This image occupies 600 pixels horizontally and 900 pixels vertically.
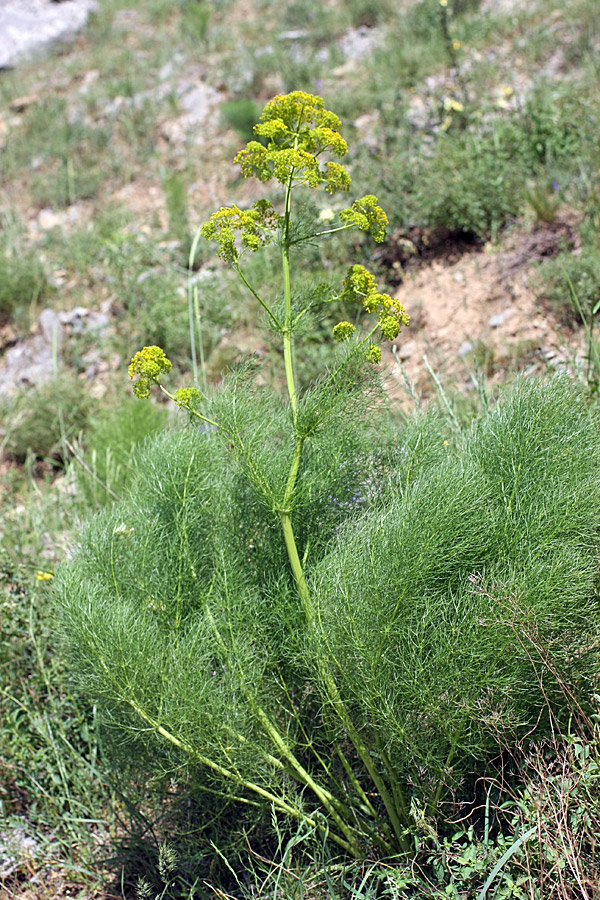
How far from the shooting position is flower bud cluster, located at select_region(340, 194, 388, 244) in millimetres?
1435

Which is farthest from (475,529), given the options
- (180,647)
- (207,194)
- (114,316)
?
(207,194)

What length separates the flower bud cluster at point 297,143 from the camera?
1.40 meters

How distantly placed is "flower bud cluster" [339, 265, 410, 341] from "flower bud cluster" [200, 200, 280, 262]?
0.19 m

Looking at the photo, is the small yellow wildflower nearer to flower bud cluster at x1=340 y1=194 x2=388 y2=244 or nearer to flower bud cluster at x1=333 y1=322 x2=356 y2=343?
flower bud cluster at x1=333 y1=322 x2=356 y2=343

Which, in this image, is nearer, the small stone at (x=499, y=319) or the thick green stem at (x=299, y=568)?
the thick green stem at (x=299, y=568)

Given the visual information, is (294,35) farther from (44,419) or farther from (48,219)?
(44,419)

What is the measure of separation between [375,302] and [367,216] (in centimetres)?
20

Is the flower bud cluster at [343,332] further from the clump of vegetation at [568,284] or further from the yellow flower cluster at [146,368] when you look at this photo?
the clump of vegetation at [568,284]

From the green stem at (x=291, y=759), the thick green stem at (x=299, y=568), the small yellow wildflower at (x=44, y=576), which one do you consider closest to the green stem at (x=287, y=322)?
the thick green stem at (x=299, y=568)

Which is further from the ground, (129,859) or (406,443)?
(406,443)

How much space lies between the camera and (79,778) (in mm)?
2076

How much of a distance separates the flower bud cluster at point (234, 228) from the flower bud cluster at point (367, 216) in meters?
0.16

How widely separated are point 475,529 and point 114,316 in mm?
3832

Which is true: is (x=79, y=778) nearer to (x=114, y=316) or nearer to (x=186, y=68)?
(x=114, y=316)
